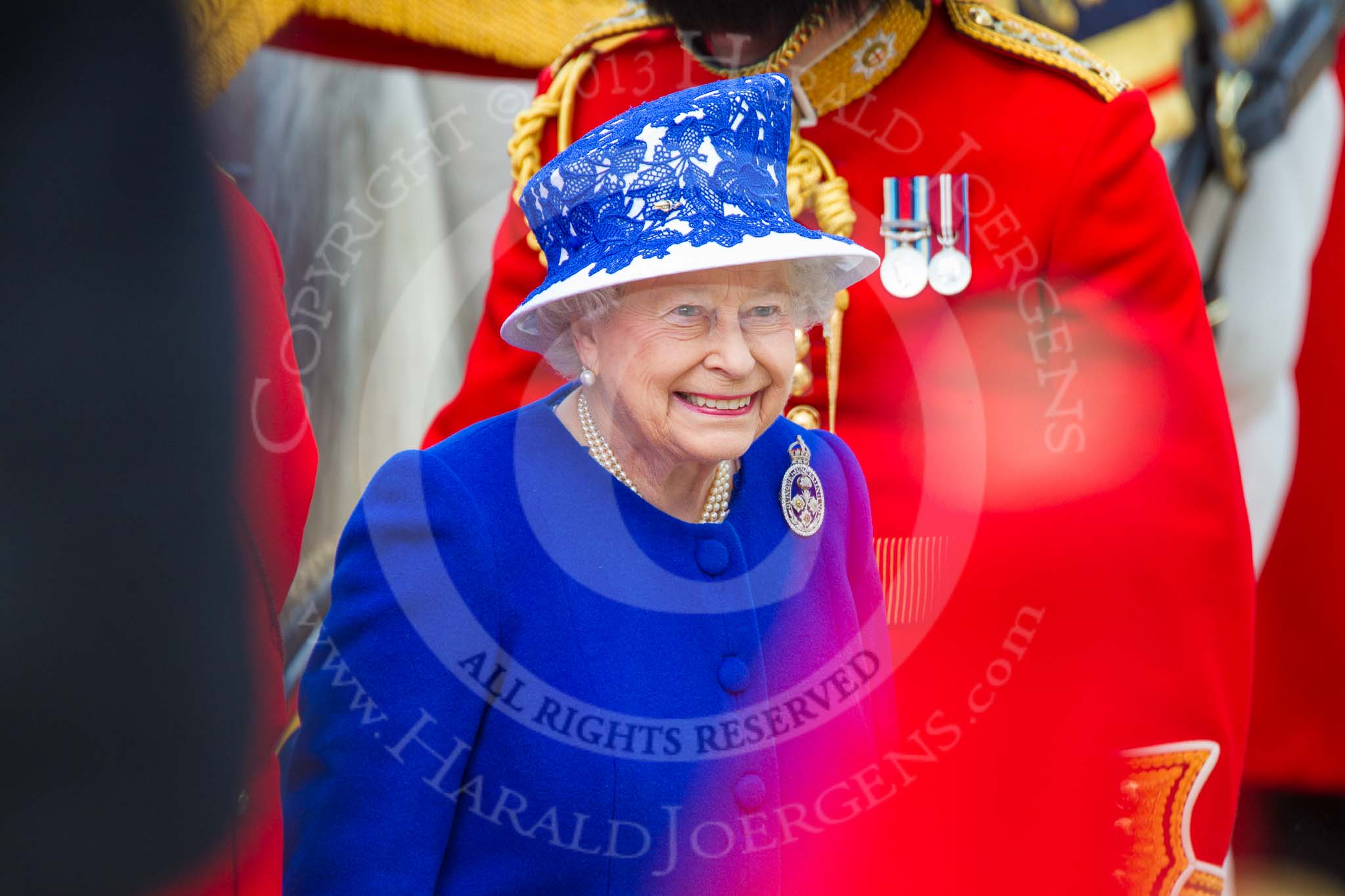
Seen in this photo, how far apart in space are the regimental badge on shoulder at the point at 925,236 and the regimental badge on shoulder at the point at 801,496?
331mm

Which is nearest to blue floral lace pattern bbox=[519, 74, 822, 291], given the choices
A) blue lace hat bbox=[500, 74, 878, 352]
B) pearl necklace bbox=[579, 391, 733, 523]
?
blue lace hat bbox=[500, 74, 878, 352]

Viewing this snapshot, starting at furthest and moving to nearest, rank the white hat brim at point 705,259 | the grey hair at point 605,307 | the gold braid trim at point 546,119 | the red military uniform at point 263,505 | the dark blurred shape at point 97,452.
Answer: the gold braid trim at point 546,119, the grey hair at point 605,307, the white hat brim at point 705,259, the red military uniform at point 263,505, the dark blurred shape at point 97,452

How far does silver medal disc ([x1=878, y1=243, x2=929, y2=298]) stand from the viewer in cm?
179

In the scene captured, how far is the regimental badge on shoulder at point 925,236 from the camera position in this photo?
1778 millimetres

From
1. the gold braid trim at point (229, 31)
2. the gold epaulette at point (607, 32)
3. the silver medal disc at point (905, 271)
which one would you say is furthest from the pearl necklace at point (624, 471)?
the gold epaulette at point (607, 32)

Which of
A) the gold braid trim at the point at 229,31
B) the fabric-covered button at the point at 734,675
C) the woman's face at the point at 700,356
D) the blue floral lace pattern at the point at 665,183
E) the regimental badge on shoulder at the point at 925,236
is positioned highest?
the gold braid trim at the point at 229,31

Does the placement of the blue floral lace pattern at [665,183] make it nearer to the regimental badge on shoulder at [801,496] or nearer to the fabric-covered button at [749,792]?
the regimental badge on shoulder at [801,496]

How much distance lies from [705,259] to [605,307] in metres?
0.14

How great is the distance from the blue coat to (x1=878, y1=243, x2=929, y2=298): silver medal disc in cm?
44

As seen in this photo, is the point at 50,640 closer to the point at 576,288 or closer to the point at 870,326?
the point at 576,288

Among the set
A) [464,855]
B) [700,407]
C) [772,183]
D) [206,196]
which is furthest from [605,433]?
[206,196]

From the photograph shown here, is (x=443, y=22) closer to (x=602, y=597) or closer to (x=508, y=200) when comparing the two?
(x=508, y=200)

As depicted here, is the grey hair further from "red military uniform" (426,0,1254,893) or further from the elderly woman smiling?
"red military uniform" (426,0,1254,893)

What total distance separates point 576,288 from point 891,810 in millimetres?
774
